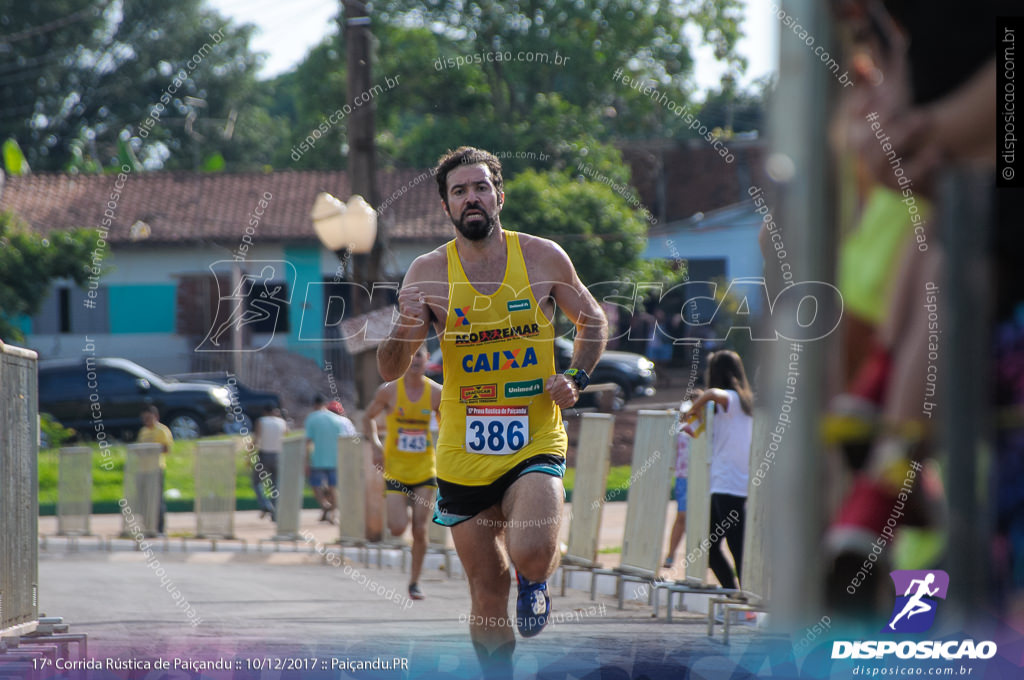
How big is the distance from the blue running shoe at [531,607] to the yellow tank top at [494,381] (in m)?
0.45

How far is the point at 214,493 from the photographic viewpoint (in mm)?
15039

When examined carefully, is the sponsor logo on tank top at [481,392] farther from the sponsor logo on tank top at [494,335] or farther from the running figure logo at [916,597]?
the running figure logo at [916,597]

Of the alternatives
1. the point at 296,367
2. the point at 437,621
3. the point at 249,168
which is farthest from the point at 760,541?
the point at 249,168

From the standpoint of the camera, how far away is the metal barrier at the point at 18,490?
18.4 feet

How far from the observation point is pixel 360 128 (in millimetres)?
13305

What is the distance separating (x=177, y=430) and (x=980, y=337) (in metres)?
24.3

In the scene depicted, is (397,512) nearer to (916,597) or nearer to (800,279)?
(916,597)

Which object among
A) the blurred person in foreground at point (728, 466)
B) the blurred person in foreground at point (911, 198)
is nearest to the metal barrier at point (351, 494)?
the blurred person in foreground at point (728, 466)

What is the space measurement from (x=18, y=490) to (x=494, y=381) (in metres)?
2.15

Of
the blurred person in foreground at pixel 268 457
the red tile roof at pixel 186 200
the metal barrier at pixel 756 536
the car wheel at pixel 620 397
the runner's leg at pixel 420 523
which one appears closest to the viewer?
the metal barrier at pixel 756 536

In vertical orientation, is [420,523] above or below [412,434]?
below

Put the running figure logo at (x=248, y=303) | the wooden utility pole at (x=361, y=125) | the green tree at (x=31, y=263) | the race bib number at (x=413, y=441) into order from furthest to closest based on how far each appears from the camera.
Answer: the green tree at (x=31, y=263)
the wooden utility pole at (x=361, y=125)
the race bib number at (x=413, y=441)
the running figure logo at (x=248, y=303)

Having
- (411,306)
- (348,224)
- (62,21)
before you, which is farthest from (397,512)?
(62,21)

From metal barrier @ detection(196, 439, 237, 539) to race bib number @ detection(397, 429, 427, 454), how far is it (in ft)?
16.1
